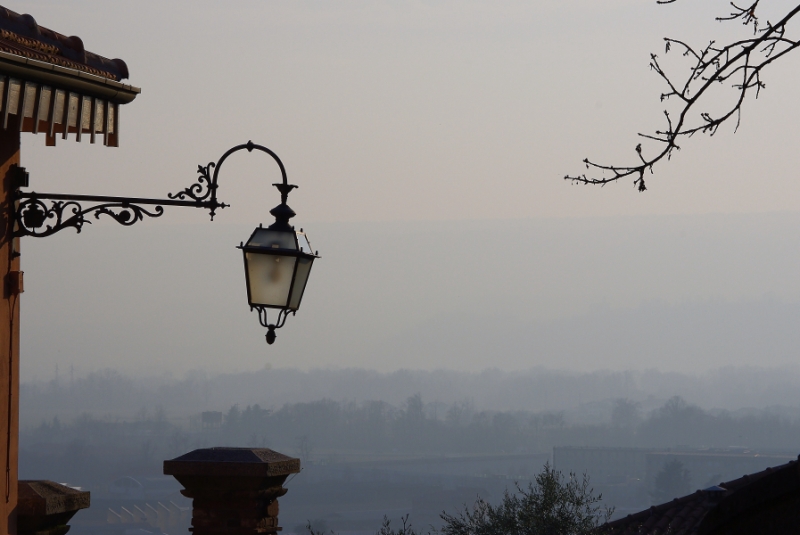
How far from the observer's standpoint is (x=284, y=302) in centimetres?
477

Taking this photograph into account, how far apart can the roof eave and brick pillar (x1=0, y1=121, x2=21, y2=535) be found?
0.24 m

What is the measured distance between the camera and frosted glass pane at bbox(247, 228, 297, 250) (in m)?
4.79

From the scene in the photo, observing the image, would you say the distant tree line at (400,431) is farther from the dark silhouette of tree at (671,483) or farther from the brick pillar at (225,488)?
the brick pillar at (225,488)

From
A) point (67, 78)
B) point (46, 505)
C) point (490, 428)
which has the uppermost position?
point (67, 78)

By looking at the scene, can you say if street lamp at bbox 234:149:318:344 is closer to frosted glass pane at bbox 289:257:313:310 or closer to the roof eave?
frosted glass pane at bbox 289:257:313:310

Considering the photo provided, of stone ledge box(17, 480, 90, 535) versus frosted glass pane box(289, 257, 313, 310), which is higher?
frosted glass pane box(289, 257, 313, 310)

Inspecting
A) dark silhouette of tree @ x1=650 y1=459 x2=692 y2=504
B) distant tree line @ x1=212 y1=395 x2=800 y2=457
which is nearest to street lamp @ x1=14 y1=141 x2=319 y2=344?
dark silhouette of tree @ x1=650 y1=459 x2=692 y2=504

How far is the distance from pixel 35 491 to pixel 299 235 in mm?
1616

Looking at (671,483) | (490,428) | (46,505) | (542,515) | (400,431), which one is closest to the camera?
(46,505)

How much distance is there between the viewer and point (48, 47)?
3.95m

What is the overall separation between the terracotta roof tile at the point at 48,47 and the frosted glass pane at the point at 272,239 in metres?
0.97

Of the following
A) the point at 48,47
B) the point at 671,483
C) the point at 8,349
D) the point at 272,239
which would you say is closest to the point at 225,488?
the point at 272,239

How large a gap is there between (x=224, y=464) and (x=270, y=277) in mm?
956

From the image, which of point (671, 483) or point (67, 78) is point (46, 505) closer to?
point (67, 78)
